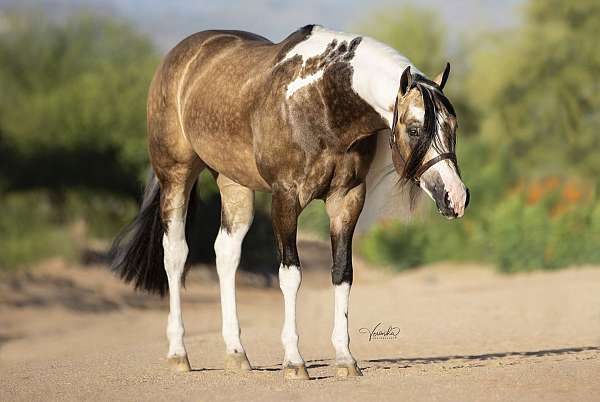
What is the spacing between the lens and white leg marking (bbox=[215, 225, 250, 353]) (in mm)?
7691

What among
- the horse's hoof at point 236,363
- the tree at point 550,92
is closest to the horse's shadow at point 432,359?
the horse's hoof at point 236,363

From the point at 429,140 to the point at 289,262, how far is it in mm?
1299

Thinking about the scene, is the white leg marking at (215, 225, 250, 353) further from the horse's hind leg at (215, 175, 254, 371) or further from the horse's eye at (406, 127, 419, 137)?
the horse's eye at (406, 127, 419, 137)

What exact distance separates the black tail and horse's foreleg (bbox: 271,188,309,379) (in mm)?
2039

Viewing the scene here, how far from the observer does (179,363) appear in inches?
304

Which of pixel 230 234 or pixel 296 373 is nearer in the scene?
pixel 296 373

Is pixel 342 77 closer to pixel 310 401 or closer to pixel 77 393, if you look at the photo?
pixel 310 401

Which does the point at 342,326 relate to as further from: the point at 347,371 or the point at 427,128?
the point at 427,128

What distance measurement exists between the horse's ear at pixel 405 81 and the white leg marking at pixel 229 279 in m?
2.31

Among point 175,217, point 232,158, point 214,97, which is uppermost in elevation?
point 214,97

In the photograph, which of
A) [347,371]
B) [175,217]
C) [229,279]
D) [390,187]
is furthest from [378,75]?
[175,217]

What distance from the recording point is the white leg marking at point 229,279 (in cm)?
769

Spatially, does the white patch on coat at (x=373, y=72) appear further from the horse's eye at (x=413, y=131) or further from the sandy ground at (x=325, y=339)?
the sandy ground at (x=325, y=339)
